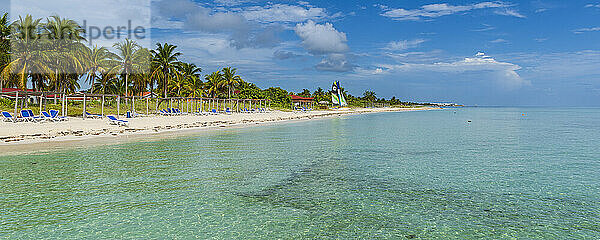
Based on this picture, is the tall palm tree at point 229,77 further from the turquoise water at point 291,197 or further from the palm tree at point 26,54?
the turquoise water at point 291,197

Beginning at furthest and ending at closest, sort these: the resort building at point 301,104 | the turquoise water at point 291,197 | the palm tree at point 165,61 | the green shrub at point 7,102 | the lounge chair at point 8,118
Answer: the resort building at point 301,104 → the palm tree at point 165,61 → the green shrub at point 7,102 → the lounge chair at point 8,118 → the turquoise water at point 291,197

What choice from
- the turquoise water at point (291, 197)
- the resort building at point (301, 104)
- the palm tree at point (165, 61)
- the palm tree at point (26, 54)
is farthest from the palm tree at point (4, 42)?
the resort building at point (301, 104)

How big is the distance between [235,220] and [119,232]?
1.59 m

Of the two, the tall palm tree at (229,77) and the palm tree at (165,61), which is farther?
the tall palm tree at (229,77)

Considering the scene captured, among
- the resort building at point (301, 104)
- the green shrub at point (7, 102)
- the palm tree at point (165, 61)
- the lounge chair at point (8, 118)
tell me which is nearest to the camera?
the lounge chair at point (8, 118)

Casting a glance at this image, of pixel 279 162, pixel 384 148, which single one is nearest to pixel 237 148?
pixel 279 162

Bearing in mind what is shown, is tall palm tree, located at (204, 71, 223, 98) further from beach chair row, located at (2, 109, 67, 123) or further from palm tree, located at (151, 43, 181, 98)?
beach chair row, located at (2, 109, 67, 123)

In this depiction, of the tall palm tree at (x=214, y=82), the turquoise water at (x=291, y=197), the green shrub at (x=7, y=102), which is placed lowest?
the turquoise water at (x=291, y=197)

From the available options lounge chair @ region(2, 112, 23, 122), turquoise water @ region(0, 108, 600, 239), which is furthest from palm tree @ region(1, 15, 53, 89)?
turquoise water @ region(0, 108, 600, 239)

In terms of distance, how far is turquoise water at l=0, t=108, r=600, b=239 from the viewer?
5.18 m

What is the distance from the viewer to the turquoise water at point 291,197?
5.18m

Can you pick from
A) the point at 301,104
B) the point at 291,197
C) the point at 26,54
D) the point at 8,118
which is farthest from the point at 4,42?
the point at 301,104

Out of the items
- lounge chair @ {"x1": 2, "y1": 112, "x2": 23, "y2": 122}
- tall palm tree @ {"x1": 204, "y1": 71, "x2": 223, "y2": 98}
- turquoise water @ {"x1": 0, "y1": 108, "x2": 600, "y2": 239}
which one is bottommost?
turquoise water @ {"x1": 0, "y1": 108, "x2": 600, "y2": 239}

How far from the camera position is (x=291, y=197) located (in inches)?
271
